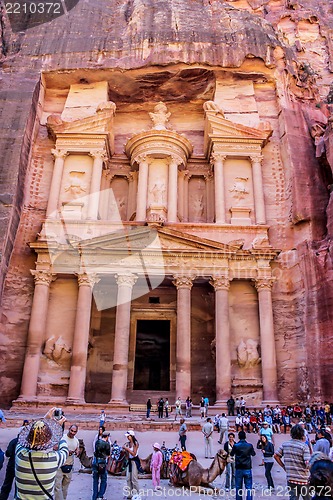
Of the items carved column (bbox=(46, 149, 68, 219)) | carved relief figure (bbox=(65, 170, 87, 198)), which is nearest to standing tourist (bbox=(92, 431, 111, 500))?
carved column (bbox=(46, 149, 68, 219))

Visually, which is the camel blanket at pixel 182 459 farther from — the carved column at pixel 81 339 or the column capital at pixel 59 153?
the column capital at pixel 59 153

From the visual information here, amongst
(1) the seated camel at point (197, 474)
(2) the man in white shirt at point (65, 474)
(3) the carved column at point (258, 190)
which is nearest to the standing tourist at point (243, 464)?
(1) the seated camel at point (197, 474)

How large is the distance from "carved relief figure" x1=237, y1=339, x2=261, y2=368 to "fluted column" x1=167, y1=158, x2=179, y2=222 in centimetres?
804

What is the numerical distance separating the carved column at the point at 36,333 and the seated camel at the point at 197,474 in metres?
13.0

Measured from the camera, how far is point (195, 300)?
24562mm

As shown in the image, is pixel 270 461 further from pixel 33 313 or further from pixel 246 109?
pixel 246 109

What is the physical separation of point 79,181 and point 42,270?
6457 mm

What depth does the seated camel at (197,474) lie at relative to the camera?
8841 millimetres

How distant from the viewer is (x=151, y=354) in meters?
26.0

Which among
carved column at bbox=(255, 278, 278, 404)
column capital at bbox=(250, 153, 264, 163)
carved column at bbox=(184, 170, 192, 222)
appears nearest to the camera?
carved column at bbox=(255, 278, 278, 404)

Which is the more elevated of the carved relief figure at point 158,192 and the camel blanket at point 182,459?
the carved relief figure at point 158,192

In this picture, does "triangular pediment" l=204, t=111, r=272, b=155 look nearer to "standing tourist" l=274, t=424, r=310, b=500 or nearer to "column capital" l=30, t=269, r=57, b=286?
"column capital" l=30, t=269, r=57, b=286

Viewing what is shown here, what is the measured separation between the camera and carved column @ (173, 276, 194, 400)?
800 inches

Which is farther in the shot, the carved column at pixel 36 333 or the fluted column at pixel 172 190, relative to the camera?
the fluted column at pixel 172 190
